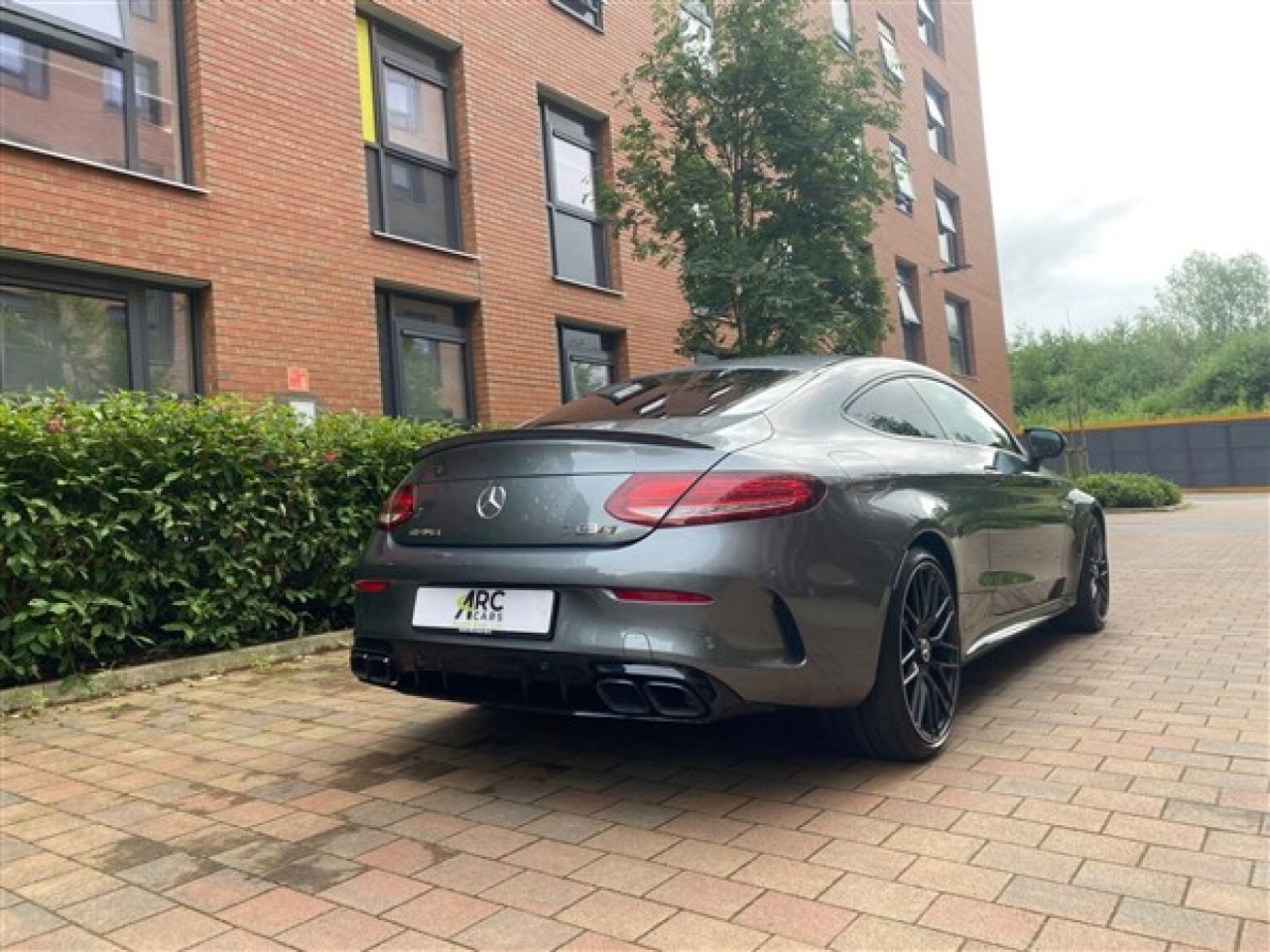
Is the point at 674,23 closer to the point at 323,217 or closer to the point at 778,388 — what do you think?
the point at 323,217

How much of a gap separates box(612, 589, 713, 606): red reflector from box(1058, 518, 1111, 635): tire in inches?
143

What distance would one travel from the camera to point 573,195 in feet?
38.3

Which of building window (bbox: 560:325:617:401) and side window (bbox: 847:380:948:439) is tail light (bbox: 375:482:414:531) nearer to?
side window (bbox: 847:380:948:439)

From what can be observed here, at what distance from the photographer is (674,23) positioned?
906 cm

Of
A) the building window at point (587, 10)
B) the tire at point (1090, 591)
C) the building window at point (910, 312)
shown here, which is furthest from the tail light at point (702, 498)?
the building window at point (910, 312)

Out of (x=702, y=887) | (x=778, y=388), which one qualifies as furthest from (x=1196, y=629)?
(x=702, y=887)

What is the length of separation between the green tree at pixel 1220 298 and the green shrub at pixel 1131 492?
176 feet

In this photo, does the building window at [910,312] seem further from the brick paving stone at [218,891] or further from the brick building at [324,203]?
the brick paving stone at [218,891]

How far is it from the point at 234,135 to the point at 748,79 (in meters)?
4.39

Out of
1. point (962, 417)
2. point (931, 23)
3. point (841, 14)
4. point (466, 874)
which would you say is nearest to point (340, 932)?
point (466, 874)

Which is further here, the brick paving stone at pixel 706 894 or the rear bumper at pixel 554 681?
the rear bumper at pixel 554 681

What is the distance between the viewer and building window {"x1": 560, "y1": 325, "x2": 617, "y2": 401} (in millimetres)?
11219

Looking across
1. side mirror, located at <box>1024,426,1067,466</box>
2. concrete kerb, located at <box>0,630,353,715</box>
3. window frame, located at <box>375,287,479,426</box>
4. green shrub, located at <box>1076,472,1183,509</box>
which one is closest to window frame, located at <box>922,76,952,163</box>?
green shrub, located at <box>1076,472,1183,509</box>

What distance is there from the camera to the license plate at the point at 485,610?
2.80 metres
